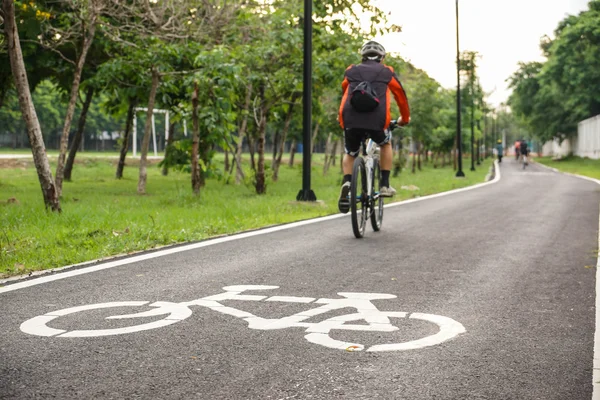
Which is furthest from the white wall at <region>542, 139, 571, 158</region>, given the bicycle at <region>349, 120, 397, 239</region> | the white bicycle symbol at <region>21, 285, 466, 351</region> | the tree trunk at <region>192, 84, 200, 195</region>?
the white bicycle symbol at <region>21, 285, 466, 351</region>

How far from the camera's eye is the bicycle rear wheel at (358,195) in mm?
9203

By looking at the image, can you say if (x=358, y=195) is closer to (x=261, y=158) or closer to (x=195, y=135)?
(x=195, y=135)

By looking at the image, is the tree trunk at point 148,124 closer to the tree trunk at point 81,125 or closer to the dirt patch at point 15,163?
the tree trunk at point 81,125

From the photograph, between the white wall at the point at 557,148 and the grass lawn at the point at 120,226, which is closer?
the grass lawn at the point at 120,226

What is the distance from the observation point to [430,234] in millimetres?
10672

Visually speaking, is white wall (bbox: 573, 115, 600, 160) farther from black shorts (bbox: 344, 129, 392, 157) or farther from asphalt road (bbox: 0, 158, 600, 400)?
asphalt road (bbox: 0, 158, 600, 400)

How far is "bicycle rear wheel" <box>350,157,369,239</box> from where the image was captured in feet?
30.2

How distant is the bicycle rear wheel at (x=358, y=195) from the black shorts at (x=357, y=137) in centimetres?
19

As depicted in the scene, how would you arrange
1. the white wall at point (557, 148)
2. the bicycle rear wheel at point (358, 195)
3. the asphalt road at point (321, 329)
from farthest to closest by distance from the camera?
the white wall at point (557, 148) < the bicycle rear wheel at point (358, 195) < the asphalt road at point (321, 329)

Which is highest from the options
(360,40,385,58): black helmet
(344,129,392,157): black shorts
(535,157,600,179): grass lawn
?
(360,40,385,58): black helmet

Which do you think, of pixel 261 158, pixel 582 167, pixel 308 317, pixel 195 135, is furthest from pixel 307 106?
pixel 582 167

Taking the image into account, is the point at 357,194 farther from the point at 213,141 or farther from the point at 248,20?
the point at 248,20

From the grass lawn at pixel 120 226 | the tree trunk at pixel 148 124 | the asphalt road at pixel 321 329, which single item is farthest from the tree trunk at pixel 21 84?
the tree trunk at pixel 148 124

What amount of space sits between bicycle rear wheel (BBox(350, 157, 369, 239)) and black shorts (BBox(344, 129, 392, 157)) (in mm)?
186
